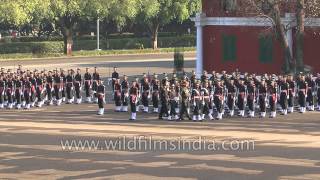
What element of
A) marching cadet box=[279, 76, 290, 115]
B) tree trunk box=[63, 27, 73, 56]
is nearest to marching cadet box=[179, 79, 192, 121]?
marching cadet box=[279, 76, 290, 115]

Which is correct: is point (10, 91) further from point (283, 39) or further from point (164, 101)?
point (283, 39)

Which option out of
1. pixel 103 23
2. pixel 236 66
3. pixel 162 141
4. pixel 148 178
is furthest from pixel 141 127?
pixel 103 23

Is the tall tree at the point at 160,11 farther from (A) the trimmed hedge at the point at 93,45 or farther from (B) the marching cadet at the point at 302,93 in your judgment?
(B) the marching cadet at the point at 302,93

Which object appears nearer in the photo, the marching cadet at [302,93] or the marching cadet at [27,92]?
the marching cadet at [302,93]

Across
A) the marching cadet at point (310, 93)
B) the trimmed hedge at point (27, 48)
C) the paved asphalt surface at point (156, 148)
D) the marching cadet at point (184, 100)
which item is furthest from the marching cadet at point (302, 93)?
the trimmed hedge at point (27, 48)

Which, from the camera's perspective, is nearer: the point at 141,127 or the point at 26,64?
the point at 141,127

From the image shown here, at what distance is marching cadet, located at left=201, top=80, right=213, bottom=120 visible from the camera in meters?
24.3

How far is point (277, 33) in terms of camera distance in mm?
33125

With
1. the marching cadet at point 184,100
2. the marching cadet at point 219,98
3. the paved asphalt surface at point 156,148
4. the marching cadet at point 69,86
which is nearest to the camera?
the paved asphalt surface at point 156,148

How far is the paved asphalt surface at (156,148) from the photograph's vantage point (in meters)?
14.9

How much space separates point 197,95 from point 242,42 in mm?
13222

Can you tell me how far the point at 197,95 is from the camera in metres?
24.2

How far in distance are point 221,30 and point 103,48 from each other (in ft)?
132

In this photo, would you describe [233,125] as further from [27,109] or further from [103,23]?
[103,23]
